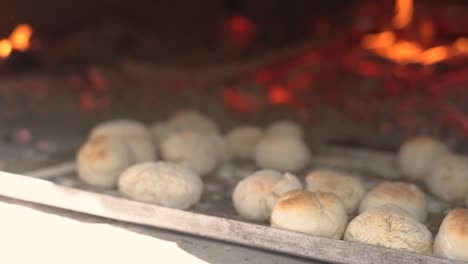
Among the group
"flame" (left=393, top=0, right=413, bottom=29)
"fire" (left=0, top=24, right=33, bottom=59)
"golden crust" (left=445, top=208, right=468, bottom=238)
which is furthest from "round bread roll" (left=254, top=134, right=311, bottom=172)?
"flame" (left=393, top=0, right=413, bottom=29)

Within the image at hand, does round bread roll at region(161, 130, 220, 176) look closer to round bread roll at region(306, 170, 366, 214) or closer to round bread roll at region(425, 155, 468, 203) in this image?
round bread roll at region(306, 170, 366, 214)

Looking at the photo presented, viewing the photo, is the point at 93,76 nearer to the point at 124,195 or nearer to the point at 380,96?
the point at 380,96

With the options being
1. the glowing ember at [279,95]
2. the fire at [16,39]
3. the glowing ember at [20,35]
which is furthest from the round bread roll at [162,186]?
the glowing ember at [279,95]

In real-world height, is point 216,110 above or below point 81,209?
above

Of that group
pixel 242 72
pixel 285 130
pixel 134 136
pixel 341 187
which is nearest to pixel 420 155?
pixel 341 187

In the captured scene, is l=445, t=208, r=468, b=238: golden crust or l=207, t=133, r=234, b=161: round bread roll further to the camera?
l=207, t=133, r=234, b=161: round bread roll

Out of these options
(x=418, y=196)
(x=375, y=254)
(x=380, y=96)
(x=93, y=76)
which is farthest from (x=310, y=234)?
(x=93, y=76)

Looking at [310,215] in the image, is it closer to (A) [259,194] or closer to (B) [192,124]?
(A) [259,194]
